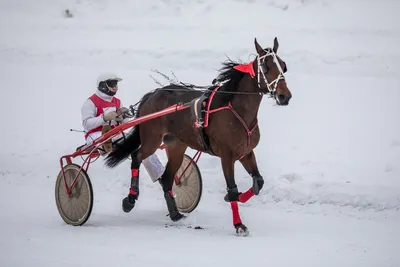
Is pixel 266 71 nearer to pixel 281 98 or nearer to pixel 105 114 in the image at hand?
pixel 281 98

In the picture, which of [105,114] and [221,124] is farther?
[105,114]

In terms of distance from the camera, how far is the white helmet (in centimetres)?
852

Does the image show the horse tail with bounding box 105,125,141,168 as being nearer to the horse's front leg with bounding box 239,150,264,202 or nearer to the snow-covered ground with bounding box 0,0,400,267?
the snow-covered ground with bounding box 0,0,400,267

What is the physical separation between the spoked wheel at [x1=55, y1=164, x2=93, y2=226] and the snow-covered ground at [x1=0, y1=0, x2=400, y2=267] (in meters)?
0.19

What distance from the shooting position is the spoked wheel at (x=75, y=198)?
819 cm

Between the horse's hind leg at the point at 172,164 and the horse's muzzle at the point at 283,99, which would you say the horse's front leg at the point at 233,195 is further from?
the horse's hind leg at the point at 172,164

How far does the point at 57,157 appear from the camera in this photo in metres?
12.2

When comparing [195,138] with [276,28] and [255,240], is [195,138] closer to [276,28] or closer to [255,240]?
[255,240]

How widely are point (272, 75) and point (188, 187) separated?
2.38 m

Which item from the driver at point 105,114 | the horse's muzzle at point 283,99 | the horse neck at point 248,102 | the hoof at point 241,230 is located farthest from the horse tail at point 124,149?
the horse's muzzle at point 283,99

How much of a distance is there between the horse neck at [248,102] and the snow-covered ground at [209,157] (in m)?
1.34

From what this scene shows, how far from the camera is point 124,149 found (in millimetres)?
8727

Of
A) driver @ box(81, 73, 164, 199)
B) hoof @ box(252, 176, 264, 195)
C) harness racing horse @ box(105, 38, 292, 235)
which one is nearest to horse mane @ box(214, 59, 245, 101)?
harness racing horse @ box(105, 38, 292, 235)

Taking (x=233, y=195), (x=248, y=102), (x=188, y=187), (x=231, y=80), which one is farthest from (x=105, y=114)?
(x=233, y=195)
